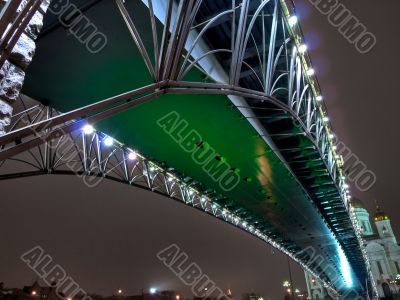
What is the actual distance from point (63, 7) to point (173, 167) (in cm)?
1206

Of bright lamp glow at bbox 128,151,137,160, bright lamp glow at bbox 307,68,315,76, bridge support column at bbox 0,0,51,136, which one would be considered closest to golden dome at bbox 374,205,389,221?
bright lamp glow at bbox 307,68,315,76

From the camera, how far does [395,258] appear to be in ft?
360

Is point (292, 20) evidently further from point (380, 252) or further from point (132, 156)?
point (380, 252)

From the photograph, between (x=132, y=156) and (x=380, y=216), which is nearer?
(x=132, y=156)

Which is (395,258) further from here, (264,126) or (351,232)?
(264,126)

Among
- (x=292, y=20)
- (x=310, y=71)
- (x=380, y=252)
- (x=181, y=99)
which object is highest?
(x=310, y=71)

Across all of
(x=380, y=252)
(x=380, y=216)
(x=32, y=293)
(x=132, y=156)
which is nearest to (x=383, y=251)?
(x=380, y=252)

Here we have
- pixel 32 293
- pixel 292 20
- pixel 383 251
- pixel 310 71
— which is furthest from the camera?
pixel 383 251

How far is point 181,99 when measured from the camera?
9547 mm

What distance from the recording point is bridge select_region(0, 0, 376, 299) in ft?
15.6

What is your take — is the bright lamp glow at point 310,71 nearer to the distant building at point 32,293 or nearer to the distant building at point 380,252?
the distant building at point 32,293

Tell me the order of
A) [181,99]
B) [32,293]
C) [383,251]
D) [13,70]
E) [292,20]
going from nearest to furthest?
[13,70] → [181,99] → [292,20] → [32,293] → [383,251]

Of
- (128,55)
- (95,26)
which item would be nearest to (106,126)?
(128,55)

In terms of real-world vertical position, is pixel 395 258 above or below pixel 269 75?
below
